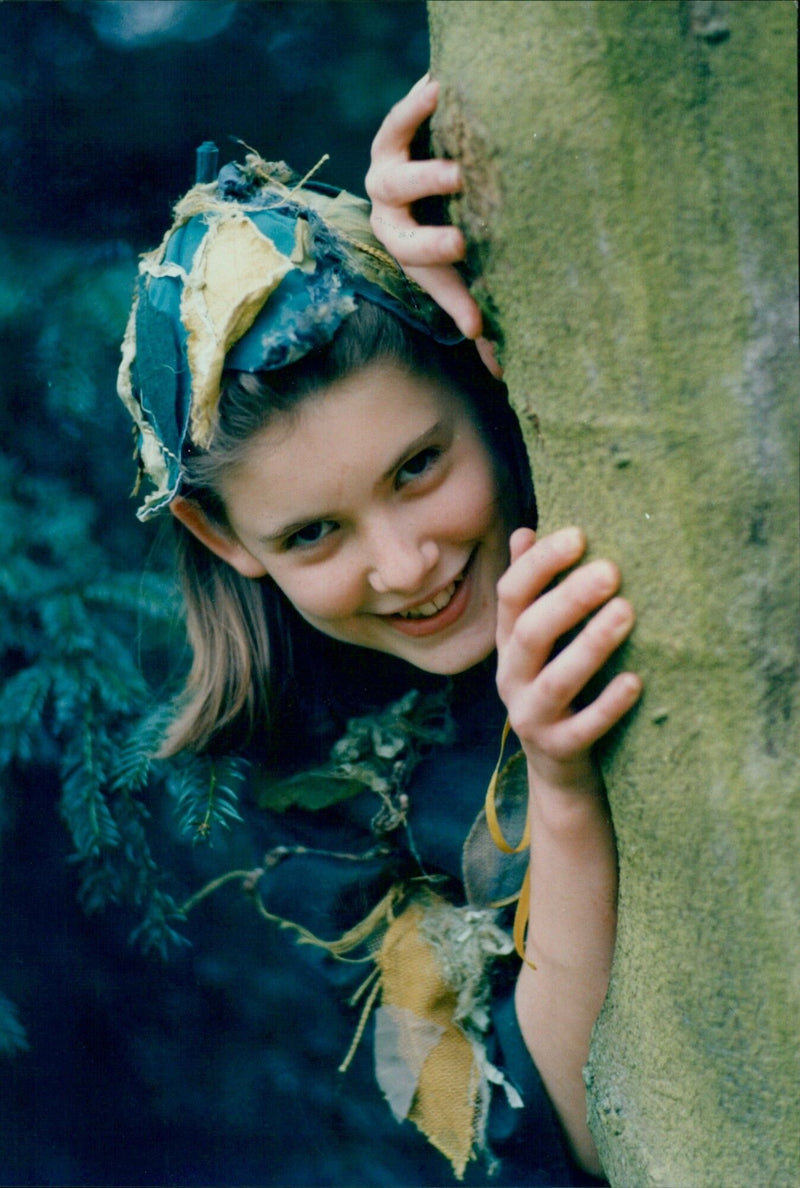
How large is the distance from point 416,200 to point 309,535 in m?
0.53

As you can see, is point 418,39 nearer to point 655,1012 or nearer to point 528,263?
point 528,263

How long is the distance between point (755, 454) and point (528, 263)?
0.23m

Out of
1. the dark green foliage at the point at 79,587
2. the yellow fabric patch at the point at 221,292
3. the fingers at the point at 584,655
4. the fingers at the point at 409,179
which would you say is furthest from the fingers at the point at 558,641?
the dark green foliage at the point at 79,587

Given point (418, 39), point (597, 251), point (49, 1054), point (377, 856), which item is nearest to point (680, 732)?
point (597, 251)

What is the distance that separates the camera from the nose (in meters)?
1.49

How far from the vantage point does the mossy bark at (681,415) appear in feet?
2.80

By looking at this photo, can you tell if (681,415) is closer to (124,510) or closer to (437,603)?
(437,603)

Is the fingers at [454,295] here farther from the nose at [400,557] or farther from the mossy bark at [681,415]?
the nose at [400,557]

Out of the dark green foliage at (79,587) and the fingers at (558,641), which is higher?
the fingers at (558,641)

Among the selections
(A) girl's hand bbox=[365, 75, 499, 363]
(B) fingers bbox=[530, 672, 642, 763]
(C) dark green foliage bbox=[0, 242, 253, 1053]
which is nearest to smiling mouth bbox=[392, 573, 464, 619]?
(A) girl's hand bbox=[365, 75, 499, 363]

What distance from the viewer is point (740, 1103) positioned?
1.00 meters

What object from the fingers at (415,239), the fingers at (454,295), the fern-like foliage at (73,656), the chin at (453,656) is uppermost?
the fingers at (415,239)

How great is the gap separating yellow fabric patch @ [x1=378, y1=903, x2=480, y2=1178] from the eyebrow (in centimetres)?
71

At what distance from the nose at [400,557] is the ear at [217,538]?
30 cm
